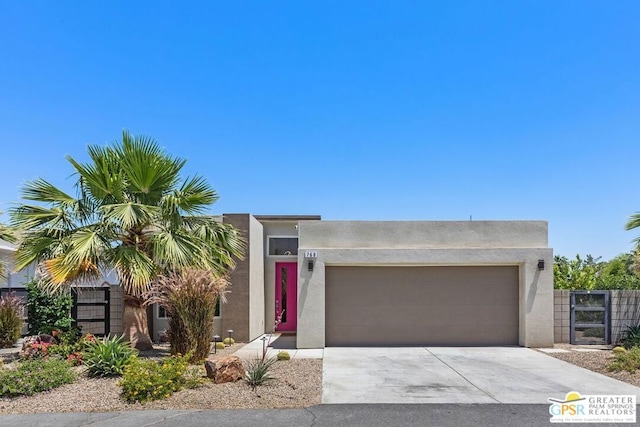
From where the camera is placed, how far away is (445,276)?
45.6 feet

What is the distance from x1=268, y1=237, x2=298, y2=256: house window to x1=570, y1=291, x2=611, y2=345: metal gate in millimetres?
9179

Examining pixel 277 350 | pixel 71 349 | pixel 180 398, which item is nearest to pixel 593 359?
pixel 277 350

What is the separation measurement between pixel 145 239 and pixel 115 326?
146 inches

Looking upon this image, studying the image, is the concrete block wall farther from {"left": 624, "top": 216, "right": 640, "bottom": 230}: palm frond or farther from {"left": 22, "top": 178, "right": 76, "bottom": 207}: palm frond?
{"left": 22, "top": 178, "right": 76, "bottom": 207}: palm frond

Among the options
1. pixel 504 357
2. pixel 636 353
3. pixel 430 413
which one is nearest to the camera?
pixel 430 413

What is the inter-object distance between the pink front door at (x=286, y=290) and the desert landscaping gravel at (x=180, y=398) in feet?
27.1

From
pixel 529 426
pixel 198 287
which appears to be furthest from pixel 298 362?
pixel 529 426

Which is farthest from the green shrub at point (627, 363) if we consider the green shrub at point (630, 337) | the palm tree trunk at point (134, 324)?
the palm tree trunk at point (134, 324)

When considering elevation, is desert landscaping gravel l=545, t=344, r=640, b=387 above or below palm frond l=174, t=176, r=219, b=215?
below

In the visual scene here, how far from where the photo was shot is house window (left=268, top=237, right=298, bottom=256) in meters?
17.5

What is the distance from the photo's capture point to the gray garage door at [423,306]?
13750mm

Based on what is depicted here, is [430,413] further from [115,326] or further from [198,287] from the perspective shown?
[115,326]

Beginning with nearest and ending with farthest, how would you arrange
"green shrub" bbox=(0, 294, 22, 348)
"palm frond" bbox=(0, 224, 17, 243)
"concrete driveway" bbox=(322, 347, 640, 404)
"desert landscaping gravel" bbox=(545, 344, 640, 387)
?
"concrete driveway" bbox=(322, 347, 640, 404) < "desert landscaping gravel" bbox=(545, 344, 640, 387) < "palm frond" bbox=(0, 224, 17, 243) < "green shrub" bbox=(0, 294, 22, 348)

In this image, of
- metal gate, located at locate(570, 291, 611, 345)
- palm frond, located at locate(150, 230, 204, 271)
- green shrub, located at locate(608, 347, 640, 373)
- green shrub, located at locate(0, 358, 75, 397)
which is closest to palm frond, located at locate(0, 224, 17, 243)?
palm frond, located at locate(150, 230, 204, 271)
